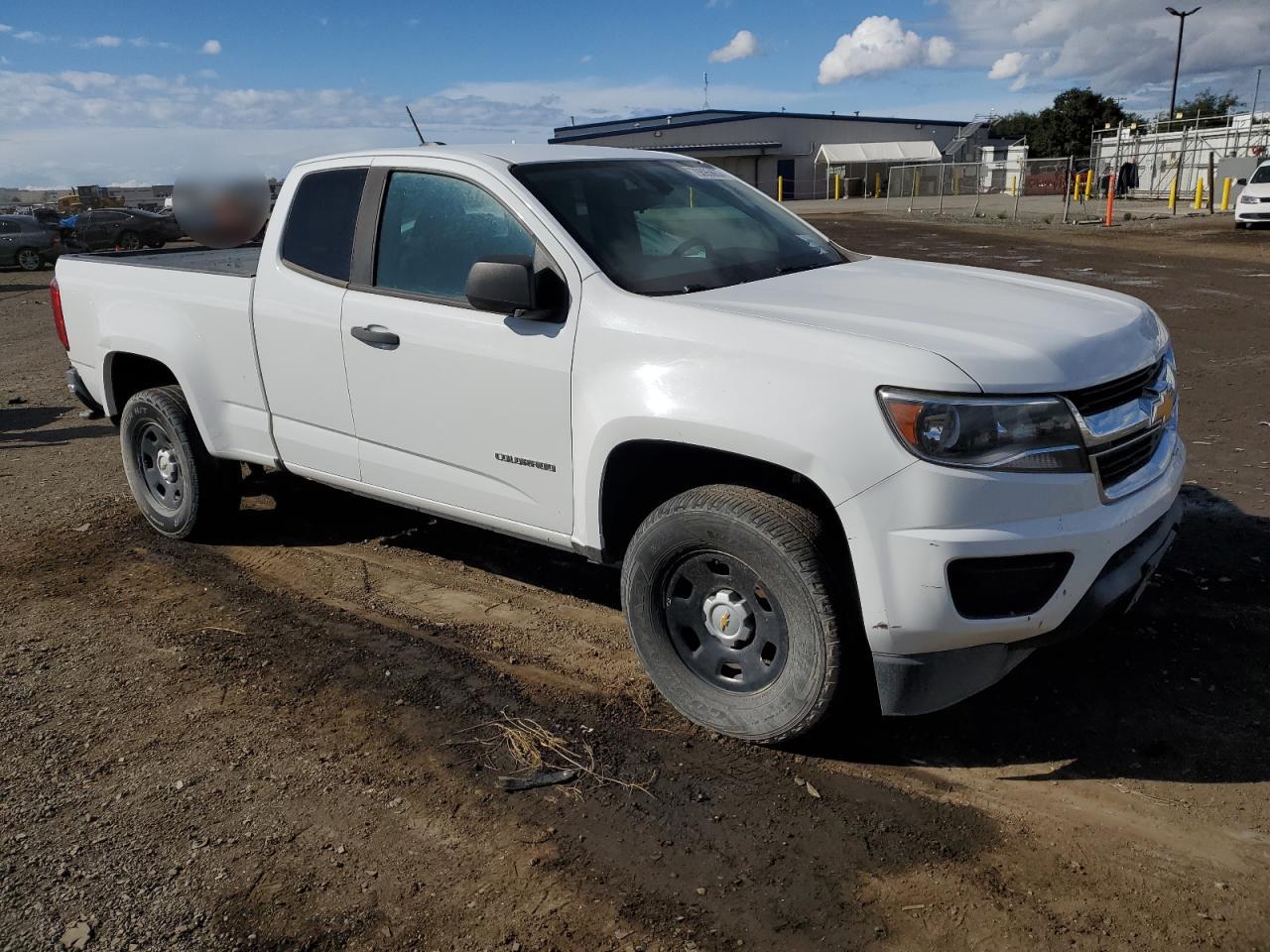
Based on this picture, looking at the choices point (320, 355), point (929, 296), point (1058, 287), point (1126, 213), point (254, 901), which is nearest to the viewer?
point (254, 901)

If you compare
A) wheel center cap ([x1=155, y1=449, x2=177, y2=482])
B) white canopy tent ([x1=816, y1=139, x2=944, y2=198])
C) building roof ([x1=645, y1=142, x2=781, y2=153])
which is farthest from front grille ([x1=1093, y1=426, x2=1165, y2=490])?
building roof ([x1=645, y1=142, x2=781, y2=153])

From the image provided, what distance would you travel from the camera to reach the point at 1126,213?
102 ft

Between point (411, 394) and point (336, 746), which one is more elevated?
point (411, 394)

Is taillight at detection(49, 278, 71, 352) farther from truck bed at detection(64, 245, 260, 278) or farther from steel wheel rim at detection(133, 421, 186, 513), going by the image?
steel wheel rim at detection(133, 421, 186, 513)

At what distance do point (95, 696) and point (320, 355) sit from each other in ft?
5.24

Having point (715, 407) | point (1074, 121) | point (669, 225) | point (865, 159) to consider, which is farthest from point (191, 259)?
point (1074, 121)

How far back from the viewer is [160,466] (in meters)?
5.59

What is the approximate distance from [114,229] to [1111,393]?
3213 centimetres

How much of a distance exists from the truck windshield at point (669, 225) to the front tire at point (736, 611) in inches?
34.2

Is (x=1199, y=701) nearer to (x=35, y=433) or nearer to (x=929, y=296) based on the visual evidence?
(x=929, y=296)

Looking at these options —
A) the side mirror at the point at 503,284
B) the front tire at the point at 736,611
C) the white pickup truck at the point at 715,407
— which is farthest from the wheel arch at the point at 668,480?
the side mirror at the point at 503,284

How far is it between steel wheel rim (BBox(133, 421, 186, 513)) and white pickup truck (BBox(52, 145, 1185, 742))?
57cm

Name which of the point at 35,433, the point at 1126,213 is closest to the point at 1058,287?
the point at 35,433

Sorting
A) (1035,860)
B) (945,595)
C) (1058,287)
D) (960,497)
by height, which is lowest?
(1035,860)
